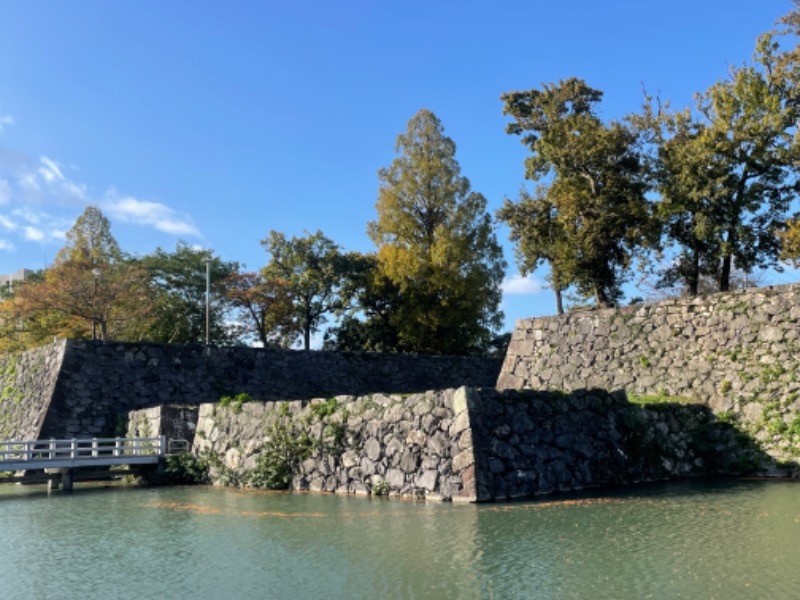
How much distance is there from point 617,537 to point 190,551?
5720 mm

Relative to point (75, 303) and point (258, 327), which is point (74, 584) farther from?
point (258, 327)

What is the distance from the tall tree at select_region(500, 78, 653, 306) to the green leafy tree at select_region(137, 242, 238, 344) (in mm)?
18258

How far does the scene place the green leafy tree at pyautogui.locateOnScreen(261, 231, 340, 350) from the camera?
37.3 metres

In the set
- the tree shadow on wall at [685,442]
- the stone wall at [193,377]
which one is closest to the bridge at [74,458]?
the stone wall at [193,377]

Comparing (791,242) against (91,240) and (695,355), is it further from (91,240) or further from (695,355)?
(91,240)

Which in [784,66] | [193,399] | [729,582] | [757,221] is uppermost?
[784,66]

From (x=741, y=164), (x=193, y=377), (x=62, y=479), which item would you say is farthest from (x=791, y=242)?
(x=62, y=479)

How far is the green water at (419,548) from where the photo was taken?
24.5 ft

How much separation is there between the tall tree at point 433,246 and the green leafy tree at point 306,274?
307cm

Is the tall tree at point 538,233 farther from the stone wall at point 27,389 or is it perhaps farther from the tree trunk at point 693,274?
the stone wall at point 27,389

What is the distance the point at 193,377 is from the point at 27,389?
5887 millimetres

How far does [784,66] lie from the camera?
22375mm

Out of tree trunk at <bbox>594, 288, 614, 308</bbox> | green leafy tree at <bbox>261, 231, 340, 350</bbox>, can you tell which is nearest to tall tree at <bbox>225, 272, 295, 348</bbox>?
green leafy tree at <bbox>261, 231, 340, 350</bbox>

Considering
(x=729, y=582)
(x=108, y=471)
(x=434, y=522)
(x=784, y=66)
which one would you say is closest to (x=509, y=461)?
(x=434, y=522)
